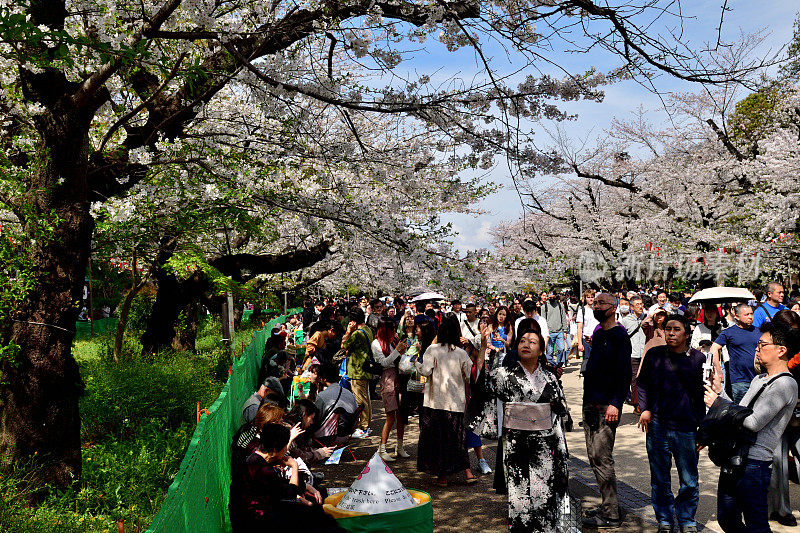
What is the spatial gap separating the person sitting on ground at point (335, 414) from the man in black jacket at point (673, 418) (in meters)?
3.67

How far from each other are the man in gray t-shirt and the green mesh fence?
379 centimetres

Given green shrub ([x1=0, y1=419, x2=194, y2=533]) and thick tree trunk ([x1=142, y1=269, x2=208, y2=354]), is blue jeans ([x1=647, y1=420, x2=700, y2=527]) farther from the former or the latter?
thick tree trunk ([x1=142, y1=269, x2=208, y2=354])

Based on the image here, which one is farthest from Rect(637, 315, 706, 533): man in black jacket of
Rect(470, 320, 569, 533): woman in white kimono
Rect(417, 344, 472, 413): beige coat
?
Rect(417, 344, 472, 413): beige coat

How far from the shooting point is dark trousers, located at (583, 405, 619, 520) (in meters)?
6.46

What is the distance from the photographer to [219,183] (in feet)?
33.3

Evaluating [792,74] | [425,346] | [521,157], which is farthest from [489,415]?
[792,74]

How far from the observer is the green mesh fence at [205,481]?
10.8 ft

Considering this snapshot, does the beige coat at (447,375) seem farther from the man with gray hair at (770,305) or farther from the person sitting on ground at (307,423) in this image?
the man with gray hair at (770,305)

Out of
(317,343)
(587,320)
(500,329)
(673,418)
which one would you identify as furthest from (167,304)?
(673,418)

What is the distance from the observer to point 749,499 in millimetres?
4902

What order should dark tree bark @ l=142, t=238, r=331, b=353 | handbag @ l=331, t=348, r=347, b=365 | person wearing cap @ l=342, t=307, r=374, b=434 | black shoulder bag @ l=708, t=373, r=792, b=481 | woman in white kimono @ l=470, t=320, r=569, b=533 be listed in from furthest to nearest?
dark tree bark @ l=142, t=238, r=331, b=353 < handbag @ l=331, t=348, r=347, b=365 < person wearing cap @ l=342, t=307, r=374, b=434 < woman in white kimono @ l=470, t=320, r=569, b=533 < black shoulder bag @ l=708, t=373, r=792, b=481

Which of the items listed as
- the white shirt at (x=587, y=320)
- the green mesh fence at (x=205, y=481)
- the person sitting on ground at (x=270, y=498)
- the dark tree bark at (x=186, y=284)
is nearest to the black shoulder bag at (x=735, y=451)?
the person sitting on ground at (x=270, y=498)

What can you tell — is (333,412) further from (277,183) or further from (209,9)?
(209,9)

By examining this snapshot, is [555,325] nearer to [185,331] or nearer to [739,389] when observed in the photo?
[739,389]
